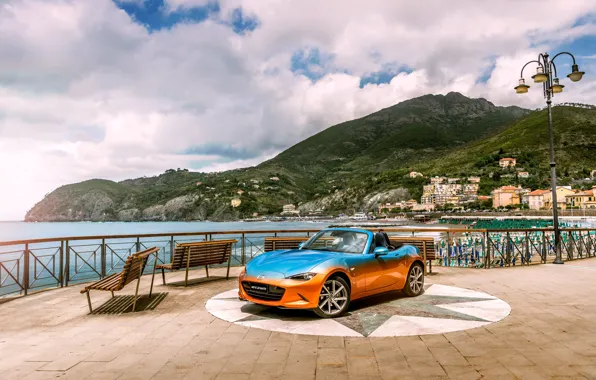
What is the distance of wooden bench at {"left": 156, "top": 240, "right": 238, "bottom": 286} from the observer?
827cm

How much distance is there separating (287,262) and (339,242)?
46.6 inches

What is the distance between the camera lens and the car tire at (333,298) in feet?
18.5

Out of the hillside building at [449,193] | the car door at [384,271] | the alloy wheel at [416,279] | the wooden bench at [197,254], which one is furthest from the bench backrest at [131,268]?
the hillside building at [449,193]

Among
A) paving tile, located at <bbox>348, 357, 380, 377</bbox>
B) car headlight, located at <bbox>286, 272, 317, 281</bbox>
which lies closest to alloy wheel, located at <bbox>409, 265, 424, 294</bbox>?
car headlight, located at <bbox>286, 272, 317, 281</bbox>

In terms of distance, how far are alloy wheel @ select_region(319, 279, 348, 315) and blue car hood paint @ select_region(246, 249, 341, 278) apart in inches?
15.5

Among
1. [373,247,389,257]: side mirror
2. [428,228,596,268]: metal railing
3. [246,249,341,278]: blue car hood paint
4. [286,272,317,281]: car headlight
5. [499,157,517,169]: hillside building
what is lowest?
[428,228,596,268]: metal railing

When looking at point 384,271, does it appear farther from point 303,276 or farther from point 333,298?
point 303,276

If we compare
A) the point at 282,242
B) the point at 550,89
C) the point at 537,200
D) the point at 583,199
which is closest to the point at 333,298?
the point at 282,242

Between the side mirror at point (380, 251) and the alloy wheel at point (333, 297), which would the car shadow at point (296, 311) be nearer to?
the alloy wheel at point (333, 297)

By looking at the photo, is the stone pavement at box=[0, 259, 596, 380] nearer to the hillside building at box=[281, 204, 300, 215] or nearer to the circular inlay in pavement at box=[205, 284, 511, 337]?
the circular inlay in pavement at box=[205, 284, 511, 337]

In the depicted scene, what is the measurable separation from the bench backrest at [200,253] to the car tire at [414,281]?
13.9 ft

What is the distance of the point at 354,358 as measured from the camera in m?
4.07

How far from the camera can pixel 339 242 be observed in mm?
6598

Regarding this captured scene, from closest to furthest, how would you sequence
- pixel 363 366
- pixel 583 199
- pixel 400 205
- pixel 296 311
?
pixel 363 366 < pixel 296 311 < pixel 583 199 < pixel 400 205
